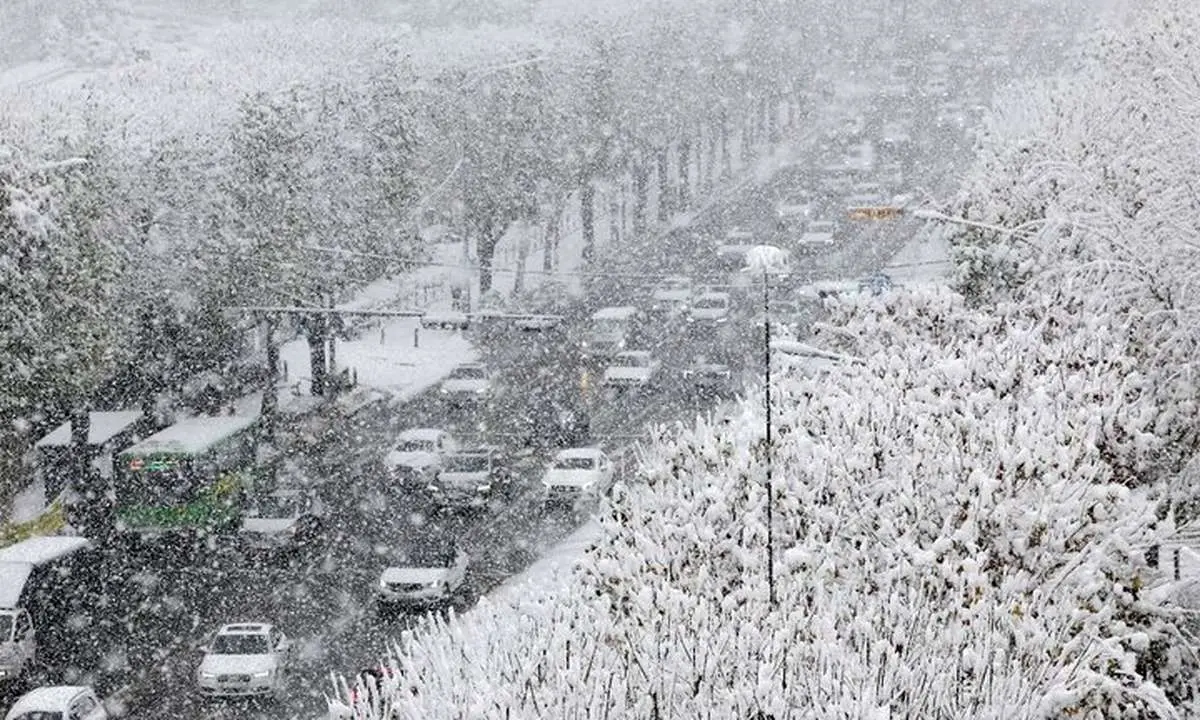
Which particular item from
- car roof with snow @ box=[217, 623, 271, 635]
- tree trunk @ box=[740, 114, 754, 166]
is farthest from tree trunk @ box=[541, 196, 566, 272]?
car roof with snow @ box=[217, 623, 271, 635]

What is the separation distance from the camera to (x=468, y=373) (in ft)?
168

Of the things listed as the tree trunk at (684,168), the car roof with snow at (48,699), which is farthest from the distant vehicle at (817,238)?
the car roof with snow at (48,699)

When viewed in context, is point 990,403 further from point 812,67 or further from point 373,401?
point 812,67

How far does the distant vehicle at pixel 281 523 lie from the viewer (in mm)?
33562

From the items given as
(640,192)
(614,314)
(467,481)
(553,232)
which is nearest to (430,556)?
(467,481)

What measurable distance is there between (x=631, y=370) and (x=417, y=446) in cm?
1167

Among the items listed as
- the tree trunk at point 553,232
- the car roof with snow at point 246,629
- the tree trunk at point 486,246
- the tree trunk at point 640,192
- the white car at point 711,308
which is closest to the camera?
the car roof with snow at point 246,629

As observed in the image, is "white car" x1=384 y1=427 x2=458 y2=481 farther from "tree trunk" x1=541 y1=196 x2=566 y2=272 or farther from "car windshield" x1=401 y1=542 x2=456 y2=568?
"tree trunk" x1=541 y1=196 x2=566 y2=272

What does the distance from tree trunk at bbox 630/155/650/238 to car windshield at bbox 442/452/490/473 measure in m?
36.5

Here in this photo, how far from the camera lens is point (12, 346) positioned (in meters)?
33.4

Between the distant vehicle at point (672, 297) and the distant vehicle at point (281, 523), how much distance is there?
27003 millimetres

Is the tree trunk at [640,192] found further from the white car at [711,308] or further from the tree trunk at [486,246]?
the white car at [711,308]

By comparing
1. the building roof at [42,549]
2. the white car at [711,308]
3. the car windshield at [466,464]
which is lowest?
the white car at [711,308]

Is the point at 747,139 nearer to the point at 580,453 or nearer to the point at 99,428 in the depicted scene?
the point at 580,453
